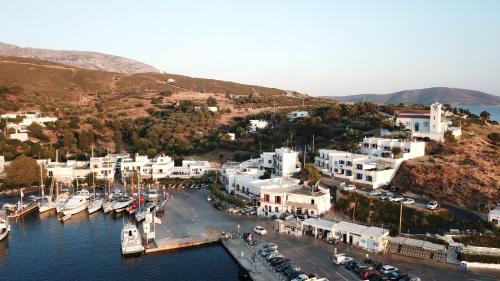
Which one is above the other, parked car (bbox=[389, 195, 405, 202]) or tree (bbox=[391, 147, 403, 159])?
tree (bbox=[391, 147, 403, 159])

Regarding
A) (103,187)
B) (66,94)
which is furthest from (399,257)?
(66,94)

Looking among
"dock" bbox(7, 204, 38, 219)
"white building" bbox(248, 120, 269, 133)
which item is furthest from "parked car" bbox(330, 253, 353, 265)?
"white building" bbox(248, 120, 269, 133)

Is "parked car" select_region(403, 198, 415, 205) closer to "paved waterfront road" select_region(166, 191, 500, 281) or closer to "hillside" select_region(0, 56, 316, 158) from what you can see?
"paved waterfront road" select_region(166, 191, 500, 281)

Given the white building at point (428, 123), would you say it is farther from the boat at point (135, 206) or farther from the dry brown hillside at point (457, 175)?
the boat at point (135, 206)

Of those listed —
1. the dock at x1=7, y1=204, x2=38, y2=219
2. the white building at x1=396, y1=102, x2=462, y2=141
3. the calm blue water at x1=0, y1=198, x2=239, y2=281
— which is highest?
the white building at x1=396, y1=102, x2=462, y2=141

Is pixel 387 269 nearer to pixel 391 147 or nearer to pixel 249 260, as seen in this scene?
pixel 249 260

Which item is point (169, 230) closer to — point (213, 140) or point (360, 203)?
point (360, 203)

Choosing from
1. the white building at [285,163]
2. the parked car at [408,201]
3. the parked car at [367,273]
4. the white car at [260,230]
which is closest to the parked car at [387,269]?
the parked car at [367,273]
